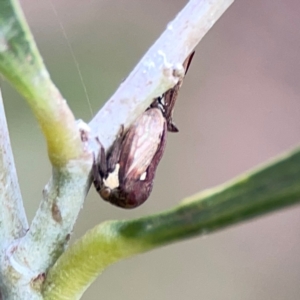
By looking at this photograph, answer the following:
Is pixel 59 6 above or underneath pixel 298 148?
underneath

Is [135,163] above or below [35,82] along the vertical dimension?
below

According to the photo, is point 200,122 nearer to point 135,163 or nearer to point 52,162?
point 135,163

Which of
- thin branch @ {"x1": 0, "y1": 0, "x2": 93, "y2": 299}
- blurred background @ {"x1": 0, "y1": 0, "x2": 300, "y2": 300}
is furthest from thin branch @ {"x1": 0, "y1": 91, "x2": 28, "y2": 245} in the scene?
blurred background @ {"x1": 0, "y1": 0, "x2": 300, "y2": 300}

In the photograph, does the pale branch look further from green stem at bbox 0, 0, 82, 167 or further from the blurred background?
the blurred background

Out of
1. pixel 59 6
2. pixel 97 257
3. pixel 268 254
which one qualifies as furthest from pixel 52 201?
pixel 59 6

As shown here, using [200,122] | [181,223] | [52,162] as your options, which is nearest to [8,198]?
[52,162]

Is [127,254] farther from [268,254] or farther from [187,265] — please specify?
[268,254]
